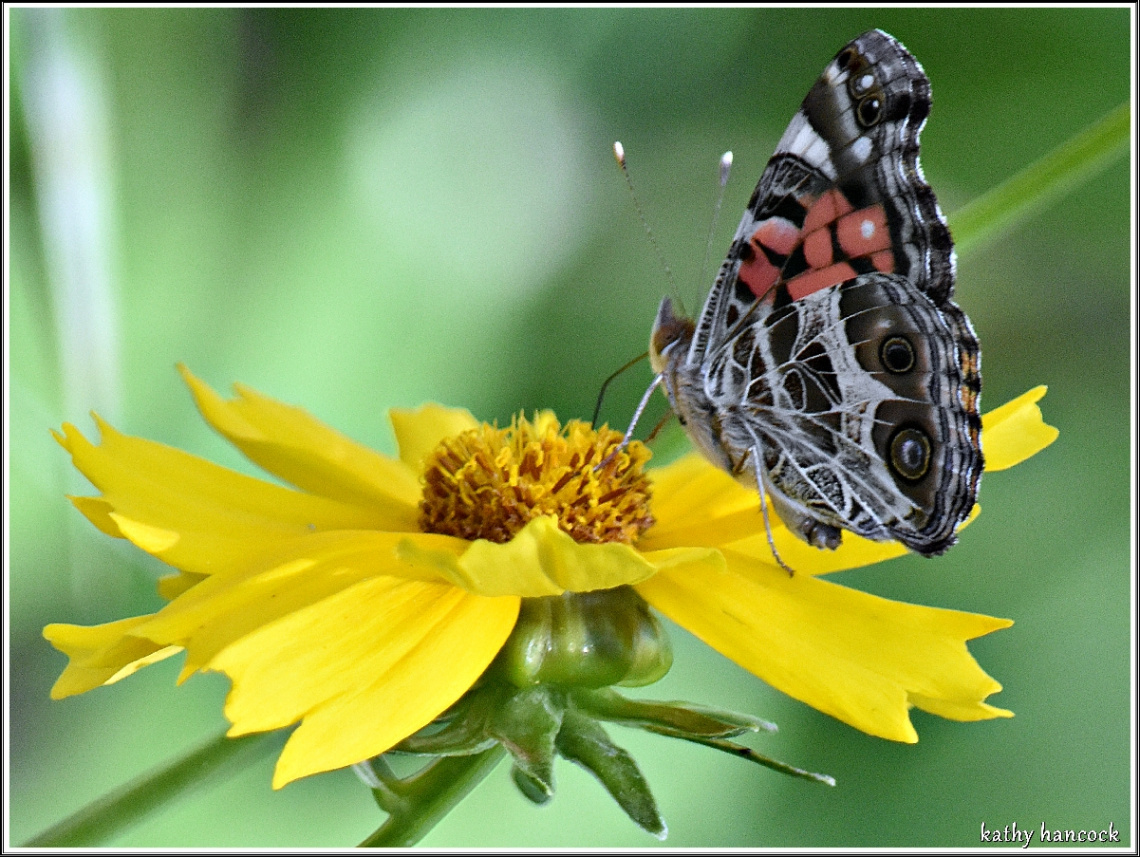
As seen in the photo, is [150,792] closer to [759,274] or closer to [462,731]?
[462,731]

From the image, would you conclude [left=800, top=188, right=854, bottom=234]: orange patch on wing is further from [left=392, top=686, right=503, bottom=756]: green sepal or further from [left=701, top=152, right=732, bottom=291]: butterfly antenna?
[left=392, top=686, right=503, bottom=756]: green sepal

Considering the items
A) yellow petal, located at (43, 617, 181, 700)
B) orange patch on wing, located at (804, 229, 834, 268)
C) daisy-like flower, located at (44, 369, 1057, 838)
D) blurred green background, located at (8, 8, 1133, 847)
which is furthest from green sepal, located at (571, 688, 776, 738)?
blurred green background, located at (8, 8, 1133, 847)

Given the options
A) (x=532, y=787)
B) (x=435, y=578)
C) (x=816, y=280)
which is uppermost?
(x=816, y=280)

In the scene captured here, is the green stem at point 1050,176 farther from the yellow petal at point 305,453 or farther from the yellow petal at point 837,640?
the yellow petal at point 305,453

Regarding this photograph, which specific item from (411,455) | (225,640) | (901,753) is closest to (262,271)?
(411,455)

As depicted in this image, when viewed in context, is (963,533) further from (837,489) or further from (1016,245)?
(837,489)

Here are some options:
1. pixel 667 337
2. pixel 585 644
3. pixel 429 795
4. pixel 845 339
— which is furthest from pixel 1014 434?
pixel 429 795
